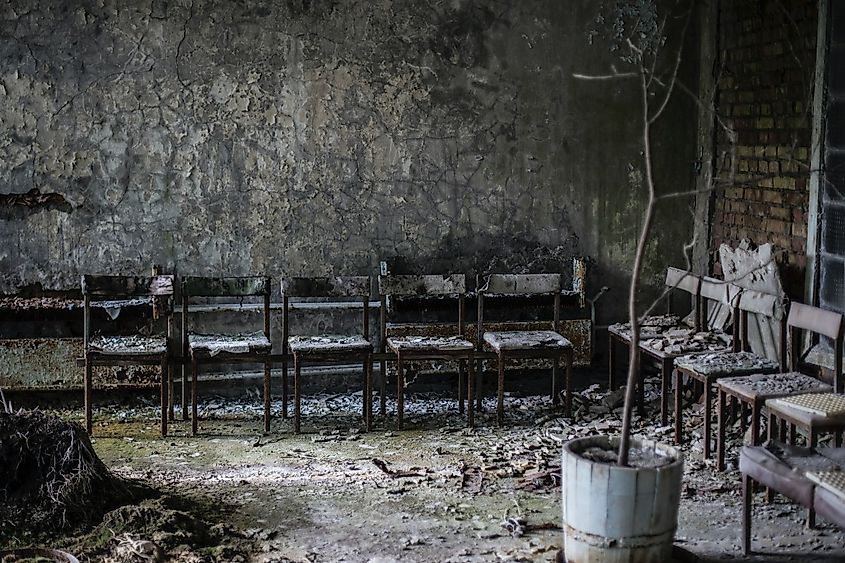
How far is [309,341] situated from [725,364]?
7.61ft

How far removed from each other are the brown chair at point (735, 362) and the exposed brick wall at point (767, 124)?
0.43m

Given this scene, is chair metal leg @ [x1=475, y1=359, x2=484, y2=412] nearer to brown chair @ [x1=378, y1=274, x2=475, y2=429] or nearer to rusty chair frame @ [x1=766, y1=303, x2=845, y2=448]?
brown chair @ [x1=378, y1=274, x2=475, y2=429]

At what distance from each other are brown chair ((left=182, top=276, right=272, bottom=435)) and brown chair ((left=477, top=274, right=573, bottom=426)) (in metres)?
1.31

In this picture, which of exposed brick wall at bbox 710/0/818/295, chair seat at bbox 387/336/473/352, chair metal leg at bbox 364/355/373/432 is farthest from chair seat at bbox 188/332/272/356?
exposed brick wall at bbox 710/0/818/295

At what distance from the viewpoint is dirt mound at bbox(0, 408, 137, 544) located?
14.3ft

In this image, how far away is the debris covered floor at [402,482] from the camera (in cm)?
435

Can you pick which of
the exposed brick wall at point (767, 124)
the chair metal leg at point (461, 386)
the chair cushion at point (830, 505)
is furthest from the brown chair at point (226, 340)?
the chair cushion at point (830, 505)

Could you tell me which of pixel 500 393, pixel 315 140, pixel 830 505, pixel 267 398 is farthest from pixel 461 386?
pixel 830 505

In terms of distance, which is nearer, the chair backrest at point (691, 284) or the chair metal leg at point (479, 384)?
the chair backrest at point (691, 284)

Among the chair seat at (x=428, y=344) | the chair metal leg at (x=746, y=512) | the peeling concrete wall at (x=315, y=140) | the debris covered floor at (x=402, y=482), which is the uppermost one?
the peeling concrete wall at (x=315, y=140)

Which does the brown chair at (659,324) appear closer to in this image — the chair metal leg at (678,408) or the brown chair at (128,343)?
the chair metal leg at (678,408)

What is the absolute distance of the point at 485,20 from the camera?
A: 6750 mm

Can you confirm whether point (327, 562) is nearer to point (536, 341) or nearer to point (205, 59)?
point (536, 341)

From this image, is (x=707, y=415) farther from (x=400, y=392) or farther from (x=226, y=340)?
(x=226, y=340)
